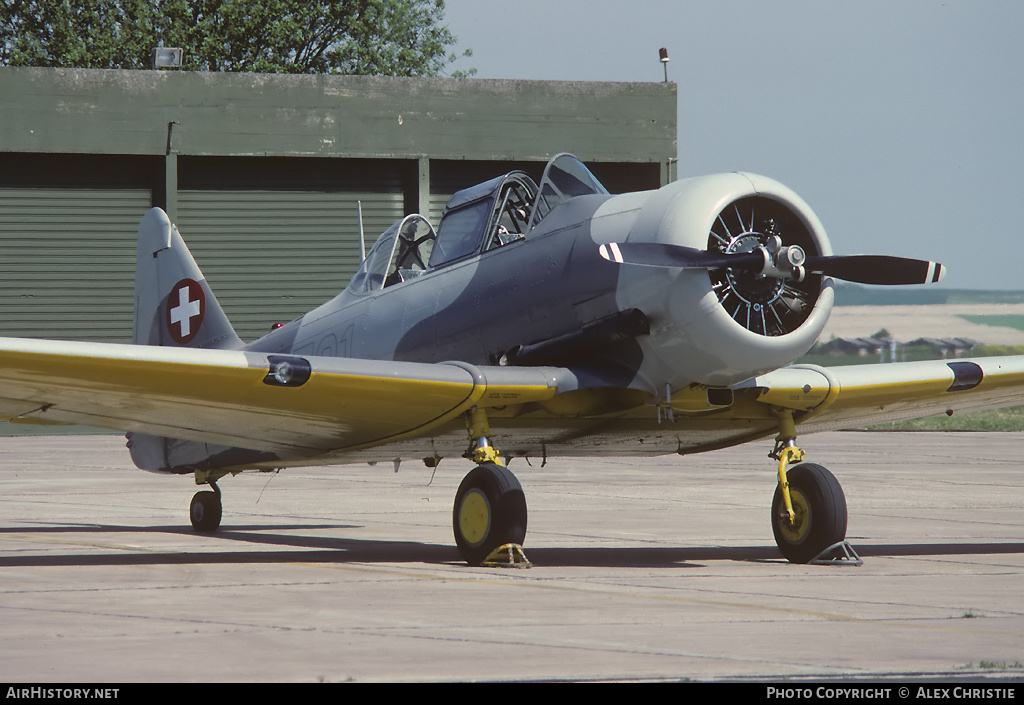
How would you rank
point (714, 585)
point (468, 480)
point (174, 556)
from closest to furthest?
point (714, 585)
point (468, 480)
point (174, 556)

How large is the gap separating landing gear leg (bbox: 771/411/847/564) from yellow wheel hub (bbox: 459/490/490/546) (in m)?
2.02

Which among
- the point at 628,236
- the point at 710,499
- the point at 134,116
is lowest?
the point at 710,499

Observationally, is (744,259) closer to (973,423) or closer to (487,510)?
(487,510)

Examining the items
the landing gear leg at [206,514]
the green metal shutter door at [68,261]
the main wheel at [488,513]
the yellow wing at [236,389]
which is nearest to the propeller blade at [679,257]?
the yellow wing at [236,389]

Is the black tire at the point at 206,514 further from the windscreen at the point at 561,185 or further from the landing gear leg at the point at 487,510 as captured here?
the windscreen at the point at 561,185

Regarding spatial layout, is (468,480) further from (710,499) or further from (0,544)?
(710,499)

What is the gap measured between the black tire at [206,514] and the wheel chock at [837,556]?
529 centimetres

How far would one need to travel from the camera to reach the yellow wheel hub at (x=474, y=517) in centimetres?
885

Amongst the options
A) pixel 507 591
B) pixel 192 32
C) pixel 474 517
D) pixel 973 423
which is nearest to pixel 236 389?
pixel 474 517

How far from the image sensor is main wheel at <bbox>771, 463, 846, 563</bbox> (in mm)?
9273

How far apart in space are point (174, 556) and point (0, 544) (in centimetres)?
172

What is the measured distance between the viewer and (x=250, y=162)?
30781 millimetres

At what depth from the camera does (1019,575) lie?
8359mm
